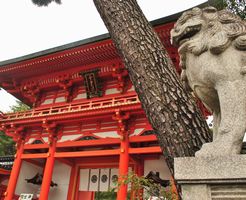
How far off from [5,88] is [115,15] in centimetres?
900

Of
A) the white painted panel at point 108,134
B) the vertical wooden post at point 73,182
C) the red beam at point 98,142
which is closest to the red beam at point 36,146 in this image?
the red beam at point 98,142

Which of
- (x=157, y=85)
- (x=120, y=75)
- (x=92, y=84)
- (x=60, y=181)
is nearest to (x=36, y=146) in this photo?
(x=60, y=181)

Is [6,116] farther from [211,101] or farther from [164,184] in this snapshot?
[211,101]

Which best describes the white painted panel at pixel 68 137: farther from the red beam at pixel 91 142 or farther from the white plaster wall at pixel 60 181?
the white plaster wall at pixel 60 181

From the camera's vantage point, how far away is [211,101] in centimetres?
150

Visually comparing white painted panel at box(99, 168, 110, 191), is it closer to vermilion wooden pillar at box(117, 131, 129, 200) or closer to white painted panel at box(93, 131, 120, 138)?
white painted panel at box(93, 131, 120, 138)

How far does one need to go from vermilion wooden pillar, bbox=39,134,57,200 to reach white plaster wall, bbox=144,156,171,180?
121 inches

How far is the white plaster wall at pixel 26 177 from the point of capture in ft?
27.1

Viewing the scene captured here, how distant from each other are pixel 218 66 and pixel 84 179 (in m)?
8.39

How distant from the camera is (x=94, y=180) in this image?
878cm

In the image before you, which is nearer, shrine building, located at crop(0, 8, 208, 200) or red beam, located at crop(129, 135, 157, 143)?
red beam, located at crop(129, 135, 157, 143)

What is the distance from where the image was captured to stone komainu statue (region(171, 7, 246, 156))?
4.22ft

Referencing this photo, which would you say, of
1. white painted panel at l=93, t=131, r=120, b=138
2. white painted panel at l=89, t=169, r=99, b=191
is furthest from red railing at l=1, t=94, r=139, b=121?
white painted panel at l=89, t=169, r=99, b=191

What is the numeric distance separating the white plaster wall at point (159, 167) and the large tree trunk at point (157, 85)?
578 centimetres
